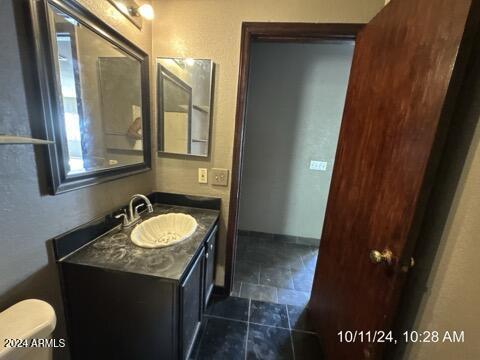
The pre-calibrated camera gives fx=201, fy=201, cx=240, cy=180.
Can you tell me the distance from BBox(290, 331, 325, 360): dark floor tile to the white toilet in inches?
54.3

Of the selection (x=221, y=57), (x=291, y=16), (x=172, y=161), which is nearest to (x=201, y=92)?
(x=221, y=57)

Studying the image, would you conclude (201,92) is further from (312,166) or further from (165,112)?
(312,166)

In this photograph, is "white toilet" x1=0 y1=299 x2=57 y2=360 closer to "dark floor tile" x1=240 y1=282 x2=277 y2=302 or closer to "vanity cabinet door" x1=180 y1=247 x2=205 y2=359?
"vanity cabinet door" x1=180 y1=247 x2=205 y2=359

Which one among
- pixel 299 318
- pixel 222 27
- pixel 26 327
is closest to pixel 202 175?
pixel 222 27

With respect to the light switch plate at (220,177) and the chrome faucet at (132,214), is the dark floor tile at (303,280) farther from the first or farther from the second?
the chrome faucet at (132,214)

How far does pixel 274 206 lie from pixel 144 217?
5.74ft

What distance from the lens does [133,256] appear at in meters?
0.99

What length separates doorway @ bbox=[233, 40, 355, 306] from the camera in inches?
90.4

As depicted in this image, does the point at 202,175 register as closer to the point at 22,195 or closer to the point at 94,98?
the point at 94,98

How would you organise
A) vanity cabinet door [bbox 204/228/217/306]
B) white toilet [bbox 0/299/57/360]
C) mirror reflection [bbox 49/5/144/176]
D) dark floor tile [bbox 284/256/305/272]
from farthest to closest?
1. dark floor tile [bbox 284/256/305/272]
2. vanity cabinet door [bbox 204/228/217/306]
3. mirror reflection [bbox 49/5/144/176]
4. white toilet [bbox 0/299/57/360]

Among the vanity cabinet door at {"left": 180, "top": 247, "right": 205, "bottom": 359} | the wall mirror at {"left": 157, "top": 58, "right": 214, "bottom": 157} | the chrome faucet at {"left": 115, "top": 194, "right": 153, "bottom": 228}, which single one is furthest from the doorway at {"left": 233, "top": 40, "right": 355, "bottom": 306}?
the chrome faucet at {"left": 115, "top": 194, "right": 153, "bottom": 228}

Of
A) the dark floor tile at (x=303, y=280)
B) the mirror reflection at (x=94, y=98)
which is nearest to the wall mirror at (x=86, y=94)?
the mirror reflection at (x=94, y=98)

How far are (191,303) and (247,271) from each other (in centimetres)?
113

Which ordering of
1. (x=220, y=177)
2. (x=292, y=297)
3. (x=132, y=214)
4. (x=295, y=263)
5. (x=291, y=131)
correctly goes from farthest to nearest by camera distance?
(x=291, y=131) → (x=295, y=263) → (x=292, y=297) → (x=220, y=177) → (x=132, y=214)
